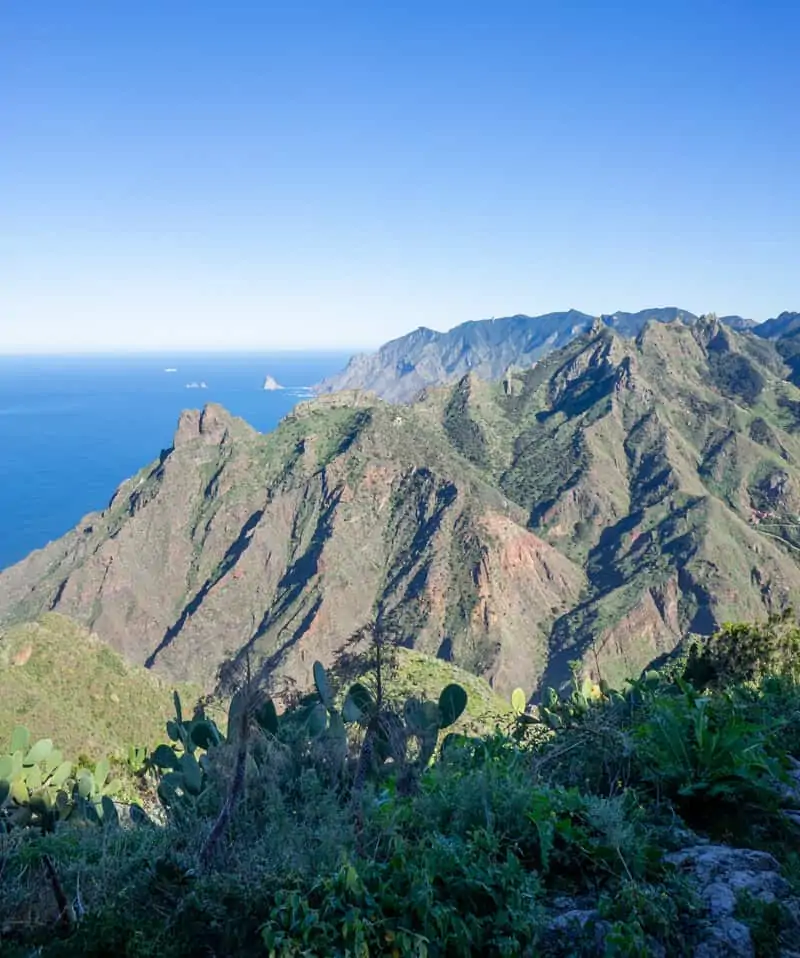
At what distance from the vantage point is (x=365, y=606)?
110188 millimetres

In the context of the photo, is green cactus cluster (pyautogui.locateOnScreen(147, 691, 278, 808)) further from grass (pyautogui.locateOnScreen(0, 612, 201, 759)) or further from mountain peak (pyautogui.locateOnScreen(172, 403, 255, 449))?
mountain peak (pyautogui.locateOnScreen(172, 403, 255, 449))

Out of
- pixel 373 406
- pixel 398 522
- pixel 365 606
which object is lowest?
pixel 365 606

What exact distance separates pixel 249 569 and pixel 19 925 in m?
117

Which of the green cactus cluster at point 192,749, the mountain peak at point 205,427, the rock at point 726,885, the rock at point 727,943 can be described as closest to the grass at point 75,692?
the green cactus cluster at point 192,749

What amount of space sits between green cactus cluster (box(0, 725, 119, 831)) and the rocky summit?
8002cm

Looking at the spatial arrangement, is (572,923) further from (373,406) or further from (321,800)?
(373,406)

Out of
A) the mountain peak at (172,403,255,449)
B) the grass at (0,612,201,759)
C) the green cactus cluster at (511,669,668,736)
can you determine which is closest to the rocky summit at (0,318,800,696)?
the mountain peak at (172,403,255,449)

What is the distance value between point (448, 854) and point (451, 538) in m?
110

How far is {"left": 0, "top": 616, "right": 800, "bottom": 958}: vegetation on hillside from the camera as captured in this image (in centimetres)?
330

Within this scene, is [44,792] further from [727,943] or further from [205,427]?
[205,427]

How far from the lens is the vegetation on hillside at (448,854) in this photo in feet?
10.8

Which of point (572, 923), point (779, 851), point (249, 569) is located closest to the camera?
point (572, 923)

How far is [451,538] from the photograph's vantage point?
11294 centimetres

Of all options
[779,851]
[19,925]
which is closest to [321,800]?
[19,925]
